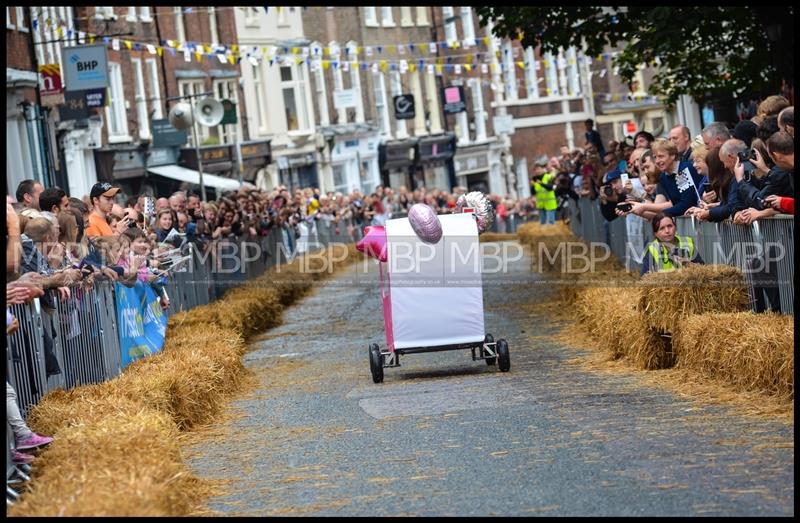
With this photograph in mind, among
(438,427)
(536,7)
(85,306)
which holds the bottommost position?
(438,427)

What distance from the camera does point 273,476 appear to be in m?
9.86

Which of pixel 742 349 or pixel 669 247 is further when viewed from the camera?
pixel 669 247

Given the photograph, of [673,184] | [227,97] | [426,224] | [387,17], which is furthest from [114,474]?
[387,17]

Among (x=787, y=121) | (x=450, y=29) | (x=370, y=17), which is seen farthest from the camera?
(x=450, y=29)

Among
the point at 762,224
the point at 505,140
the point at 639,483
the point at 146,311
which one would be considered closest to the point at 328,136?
the point at 505,140

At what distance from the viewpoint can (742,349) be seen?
11.6 meters

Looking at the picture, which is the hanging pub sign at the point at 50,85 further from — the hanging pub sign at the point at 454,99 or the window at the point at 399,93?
the hanging pub sign at the point at 454,99

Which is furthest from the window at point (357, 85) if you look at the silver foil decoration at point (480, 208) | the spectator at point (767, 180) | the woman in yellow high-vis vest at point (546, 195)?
the spectator at point (767, 180)

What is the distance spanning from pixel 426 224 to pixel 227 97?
42.8m

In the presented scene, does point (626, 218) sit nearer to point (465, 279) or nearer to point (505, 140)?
point (465, 279)

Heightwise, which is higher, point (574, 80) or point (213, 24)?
point (213, 24)

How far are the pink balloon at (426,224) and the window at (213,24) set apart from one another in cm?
4197

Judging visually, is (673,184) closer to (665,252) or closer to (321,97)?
(665,252)

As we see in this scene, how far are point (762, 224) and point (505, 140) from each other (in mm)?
64951
